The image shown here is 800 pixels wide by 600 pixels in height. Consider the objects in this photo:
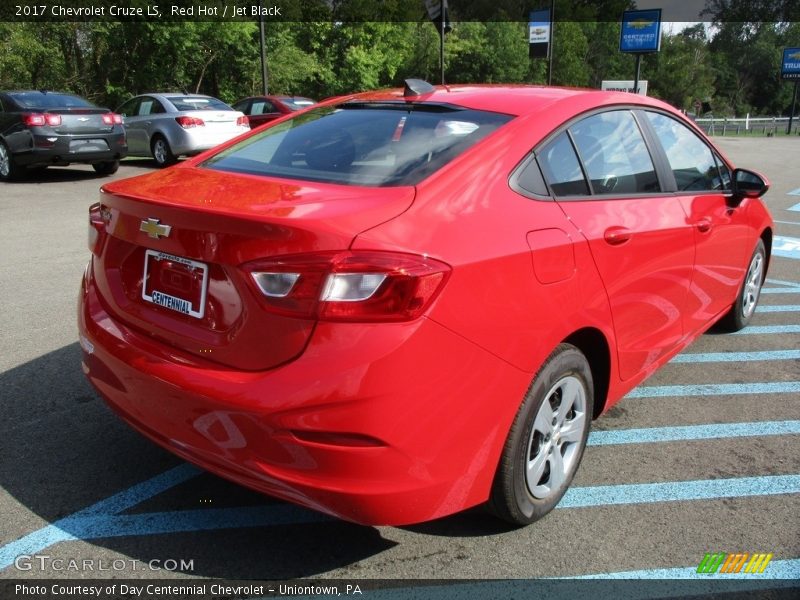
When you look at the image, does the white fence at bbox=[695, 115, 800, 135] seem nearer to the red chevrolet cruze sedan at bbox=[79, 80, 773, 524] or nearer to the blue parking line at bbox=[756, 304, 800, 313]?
the blue parking line at bbox=[756, 304, 800, 313]

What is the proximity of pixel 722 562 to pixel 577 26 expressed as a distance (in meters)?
90.9

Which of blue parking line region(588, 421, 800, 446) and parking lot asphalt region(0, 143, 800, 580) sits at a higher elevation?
parking lot asphalt region(0, 143, 800, 580)

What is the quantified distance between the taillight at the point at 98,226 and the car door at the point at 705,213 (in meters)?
2.62

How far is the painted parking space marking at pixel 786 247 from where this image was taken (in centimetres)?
824

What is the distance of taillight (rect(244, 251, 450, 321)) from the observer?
2.07 meters

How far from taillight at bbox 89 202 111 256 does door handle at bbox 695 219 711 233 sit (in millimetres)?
2833

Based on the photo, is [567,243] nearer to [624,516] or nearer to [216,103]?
[624,516]

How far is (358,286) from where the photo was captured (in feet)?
6.80

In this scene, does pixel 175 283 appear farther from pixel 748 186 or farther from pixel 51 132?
pixel 51 132

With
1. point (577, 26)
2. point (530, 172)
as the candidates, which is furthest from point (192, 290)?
point (577, 26)

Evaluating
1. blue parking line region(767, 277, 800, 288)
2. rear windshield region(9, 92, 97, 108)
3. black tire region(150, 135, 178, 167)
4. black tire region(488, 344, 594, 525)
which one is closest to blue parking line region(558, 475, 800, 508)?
black tire region(488, 344, 594, 525)

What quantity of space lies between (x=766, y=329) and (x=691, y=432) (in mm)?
2191

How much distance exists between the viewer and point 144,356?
2434 mm

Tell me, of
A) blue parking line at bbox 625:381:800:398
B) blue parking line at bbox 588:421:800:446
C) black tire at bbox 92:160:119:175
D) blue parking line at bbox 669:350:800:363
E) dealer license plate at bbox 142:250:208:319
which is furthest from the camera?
black tire at bbox 92:160:119:175
